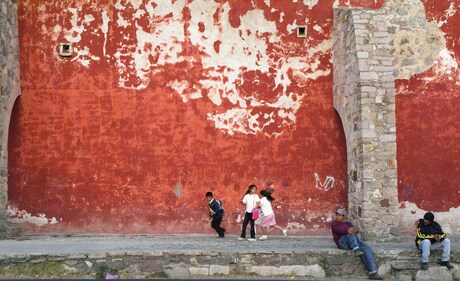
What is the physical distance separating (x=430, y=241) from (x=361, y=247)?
3.91 ft

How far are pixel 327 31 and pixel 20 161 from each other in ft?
23.8

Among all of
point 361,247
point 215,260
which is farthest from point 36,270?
point 361,247

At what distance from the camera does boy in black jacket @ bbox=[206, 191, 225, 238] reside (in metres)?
12.7

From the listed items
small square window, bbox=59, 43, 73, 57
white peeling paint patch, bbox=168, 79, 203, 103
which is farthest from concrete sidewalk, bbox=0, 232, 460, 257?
small square window, bbox=59, 43, 73, 57

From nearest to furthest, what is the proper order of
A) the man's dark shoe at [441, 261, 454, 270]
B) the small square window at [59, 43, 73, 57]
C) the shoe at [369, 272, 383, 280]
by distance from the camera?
the shoe at [369, 272, 383, 280]
the man's dark shoe at [441, 261, 454, 270]
the small square window at [59, 43, 73, 57]

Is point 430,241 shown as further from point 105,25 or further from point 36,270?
point 105,25

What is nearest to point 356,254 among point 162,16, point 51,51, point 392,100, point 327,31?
point 392,100

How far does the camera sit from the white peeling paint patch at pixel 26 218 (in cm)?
1323

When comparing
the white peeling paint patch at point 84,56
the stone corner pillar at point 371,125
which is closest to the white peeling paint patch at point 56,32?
the white peeling paint patch at point 84,56

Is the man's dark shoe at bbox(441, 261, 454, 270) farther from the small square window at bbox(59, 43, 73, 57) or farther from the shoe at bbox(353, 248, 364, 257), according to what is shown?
the small square window at bbox(59, 43, 73, 57)

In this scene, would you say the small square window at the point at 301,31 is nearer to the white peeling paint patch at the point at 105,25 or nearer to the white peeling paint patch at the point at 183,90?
the white peeling paint patch at the point at 183,90

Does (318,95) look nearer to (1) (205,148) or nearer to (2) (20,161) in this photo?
(1) (205,148)

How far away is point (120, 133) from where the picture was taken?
13453 mm

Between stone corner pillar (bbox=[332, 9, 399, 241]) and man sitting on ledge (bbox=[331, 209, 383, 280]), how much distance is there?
1273mm
